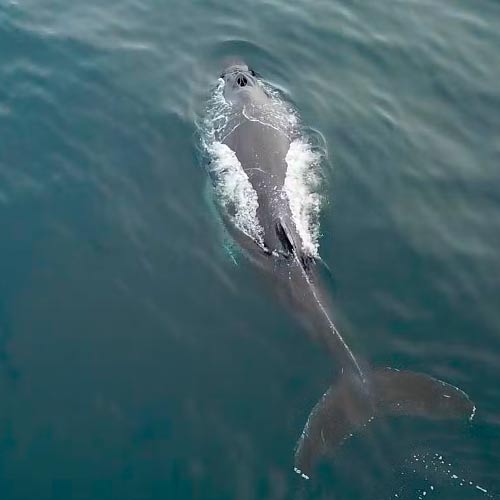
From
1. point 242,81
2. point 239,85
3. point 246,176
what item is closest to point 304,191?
point 246,176

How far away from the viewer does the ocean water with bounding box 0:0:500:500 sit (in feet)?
57.3

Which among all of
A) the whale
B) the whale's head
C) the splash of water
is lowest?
the splash of water

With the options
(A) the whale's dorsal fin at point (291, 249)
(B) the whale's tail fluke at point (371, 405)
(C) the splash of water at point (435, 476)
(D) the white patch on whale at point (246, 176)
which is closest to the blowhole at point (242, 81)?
(D) the white patch on whale at point (246, 176)

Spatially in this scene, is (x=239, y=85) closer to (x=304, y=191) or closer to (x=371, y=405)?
(x=304, y=191)

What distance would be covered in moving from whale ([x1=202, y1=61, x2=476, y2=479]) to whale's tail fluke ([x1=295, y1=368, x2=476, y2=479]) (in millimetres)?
26

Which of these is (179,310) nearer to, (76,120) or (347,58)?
(76,120)

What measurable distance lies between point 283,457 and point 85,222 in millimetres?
10560

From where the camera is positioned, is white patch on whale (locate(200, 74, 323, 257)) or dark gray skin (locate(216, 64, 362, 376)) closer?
dark gray skin (locate(216, 64, 362, 376))

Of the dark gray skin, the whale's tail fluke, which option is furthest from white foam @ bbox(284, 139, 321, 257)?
the whale's tail fluke

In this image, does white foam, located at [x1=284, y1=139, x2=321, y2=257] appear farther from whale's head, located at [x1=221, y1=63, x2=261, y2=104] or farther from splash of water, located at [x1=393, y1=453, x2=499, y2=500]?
splash of water, located at [x1=393, y1=453, x2=499, y2=500]

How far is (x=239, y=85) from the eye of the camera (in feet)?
88.0

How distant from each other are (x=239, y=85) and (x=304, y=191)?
611 cm

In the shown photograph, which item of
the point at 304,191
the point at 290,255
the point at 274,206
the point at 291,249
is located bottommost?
the point at 290,255

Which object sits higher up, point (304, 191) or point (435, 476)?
point (304, 191)
